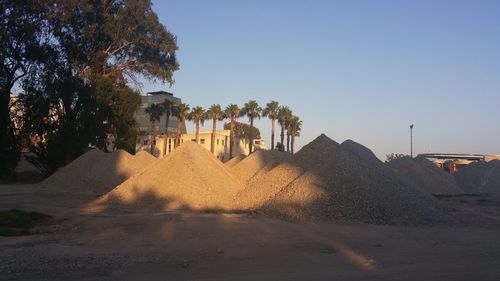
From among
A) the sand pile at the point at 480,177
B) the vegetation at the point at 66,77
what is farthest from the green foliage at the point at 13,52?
the sand pile at the point at 480,177

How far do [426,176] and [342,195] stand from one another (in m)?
26.4

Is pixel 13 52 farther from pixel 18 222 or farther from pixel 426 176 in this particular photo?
pixel 426 176

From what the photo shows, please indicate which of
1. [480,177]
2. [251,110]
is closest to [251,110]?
[251,110]

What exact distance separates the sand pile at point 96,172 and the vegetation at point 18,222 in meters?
17.2

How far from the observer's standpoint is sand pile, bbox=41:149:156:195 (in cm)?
3706

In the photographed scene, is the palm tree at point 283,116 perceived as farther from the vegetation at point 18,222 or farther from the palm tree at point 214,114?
the vegetation at point 18,222

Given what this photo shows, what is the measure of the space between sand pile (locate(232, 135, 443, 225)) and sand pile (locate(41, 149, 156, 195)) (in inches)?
636

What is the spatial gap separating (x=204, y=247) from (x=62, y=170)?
98.4 feet

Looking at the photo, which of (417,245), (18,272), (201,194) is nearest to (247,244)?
(417,245)

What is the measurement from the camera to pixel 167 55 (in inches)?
1984

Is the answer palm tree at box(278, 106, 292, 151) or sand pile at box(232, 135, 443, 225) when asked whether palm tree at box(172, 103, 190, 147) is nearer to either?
palm tree at box(278, 106, 292, 151)

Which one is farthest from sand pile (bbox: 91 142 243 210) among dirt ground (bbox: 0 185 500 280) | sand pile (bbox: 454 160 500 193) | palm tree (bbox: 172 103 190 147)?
palm tree (bbox: 172 103 190 147)

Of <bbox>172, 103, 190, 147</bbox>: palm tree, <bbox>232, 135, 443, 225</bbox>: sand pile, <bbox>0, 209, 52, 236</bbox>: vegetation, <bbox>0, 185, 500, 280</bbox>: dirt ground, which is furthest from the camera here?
<bbox>172, 103, 190, 147</bbox>: palm tree

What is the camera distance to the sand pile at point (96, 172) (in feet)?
122
